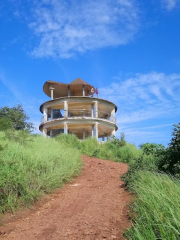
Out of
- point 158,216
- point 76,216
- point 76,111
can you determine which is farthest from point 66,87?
point 158,216

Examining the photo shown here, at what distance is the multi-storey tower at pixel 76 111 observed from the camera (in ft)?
87.0

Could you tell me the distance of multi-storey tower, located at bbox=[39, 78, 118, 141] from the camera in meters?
26.5

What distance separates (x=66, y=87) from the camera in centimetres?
3019

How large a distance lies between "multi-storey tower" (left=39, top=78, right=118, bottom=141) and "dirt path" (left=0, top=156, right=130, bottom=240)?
57.6ft

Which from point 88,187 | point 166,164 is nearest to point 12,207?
point 88,187

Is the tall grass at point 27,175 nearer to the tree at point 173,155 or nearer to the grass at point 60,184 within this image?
the grass at point 60,184

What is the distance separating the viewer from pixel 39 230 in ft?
17.0

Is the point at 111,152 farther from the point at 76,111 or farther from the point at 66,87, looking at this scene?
the point at 66,87

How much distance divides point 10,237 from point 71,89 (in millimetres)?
A: 26379

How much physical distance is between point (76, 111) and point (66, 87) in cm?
293

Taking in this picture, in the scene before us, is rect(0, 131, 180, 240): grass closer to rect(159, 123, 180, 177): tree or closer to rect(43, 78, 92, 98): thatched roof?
rect(159, 123, 180, 177): tree

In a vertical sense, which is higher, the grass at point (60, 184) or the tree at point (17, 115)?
the tree at point (17, 115)

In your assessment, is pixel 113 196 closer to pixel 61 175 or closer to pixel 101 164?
pixel 61 175

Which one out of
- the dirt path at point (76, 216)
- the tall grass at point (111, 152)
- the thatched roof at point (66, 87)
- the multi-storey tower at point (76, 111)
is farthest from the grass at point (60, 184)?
the thatched roof at point (66, 87)
